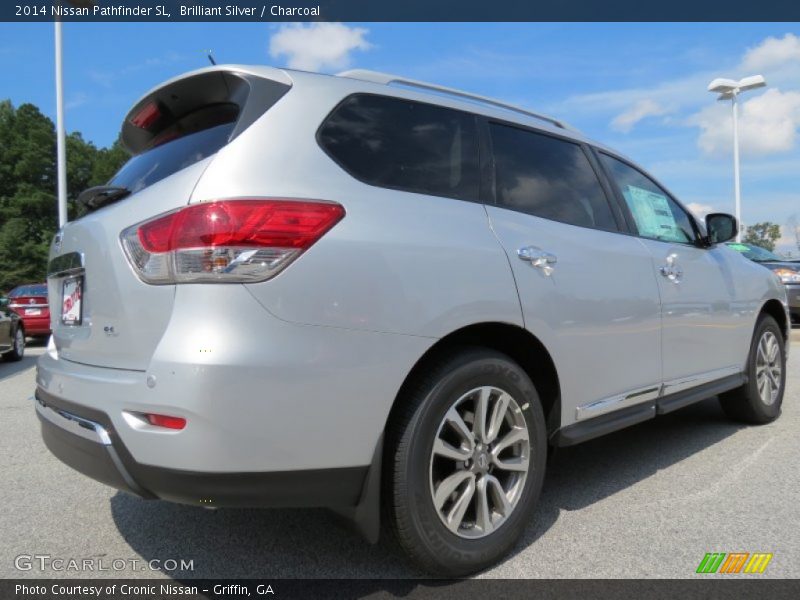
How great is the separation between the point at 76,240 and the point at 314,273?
3.70ft

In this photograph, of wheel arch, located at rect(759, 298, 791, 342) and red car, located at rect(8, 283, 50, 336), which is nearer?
wheel arch, located at rect(759, 298, 791, 342)

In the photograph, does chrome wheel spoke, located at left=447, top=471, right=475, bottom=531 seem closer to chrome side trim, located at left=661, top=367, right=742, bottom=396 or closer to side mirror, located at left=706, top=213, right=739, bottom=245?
chrome side trim, located at left=661, top=367, right=742, bottom=396

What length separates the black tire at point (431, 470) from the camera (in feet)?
7.31

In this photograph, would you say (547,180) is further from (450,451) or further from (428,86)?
(450,451)

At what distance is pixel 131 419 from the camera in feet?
6.65

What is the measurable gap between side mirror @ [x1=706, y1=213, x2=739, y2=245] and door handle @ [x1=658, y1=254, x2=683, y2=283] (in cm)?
71

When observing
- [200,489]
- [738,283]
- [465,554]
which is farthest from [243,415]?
[738,283]

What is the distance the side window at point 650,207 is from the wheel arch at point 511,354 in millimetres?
1259

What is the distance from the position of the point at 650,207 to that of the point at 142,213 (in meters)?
2.91

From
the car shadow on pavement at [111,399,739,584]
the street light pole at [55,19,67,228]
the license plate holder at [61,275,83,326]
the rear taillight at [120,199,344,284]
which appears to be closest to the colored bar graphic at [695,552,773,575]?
Result: the car shadow on pavement at [111,399,739,584]

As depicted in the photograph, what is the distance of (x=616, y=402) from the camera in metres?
3.17

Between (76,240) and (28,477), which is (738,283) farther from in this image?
(28,477)

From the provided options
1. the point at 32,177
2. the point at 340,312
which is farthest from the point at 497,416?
the point at 32,177

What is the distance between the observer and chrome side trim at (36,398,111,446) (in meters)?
2.12
